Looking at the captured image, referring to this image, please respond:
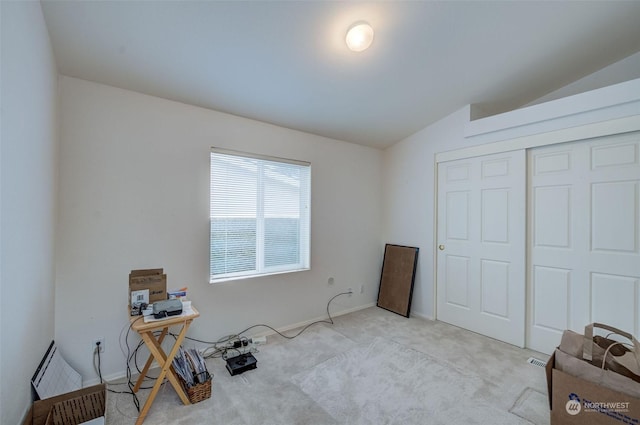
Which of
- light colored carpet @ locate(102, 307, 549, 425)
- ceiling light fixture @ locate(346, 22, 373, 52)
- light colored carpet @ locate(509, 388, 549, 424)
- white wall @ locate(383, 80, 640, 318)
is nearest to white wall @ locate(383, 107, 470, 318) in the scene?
white wall @ locate(383, 80, 640, 318)

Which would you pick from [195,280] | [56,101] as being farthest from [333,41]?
[195,280]

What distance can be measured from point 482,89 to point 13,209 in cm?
373

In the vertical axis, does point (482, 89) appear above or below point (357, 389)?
above

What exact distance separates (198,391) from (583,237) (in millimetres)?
3448

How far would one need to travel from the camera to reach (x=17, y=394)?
1.36 metres

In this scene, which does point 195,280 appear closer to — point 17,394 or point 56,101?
point 17,394

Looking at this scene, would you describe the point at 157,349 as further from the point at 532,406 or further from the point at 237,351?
the point at 532,406

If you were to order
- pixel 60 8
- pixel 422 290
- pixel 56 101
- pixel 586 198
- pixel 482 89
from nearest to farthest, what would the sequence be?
pixel 60 8 → pixel 56 101 → pixel 586 198 → pixel 482 89 → pixel 422 290

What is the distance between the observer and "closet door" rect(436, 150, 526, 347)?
293 cm

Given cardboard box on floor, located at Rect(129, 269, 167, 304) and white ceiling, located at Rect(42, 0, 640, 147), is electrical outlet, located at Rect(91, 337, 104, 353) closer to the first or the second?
cardboard box on floor, located at Rect(129, 269, 167, 304)

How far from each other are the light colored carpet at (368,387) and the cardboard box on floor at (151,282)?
2.34ft

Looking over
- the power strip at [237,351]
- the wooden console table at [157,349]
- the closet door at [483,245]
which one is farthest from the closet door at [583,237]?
the wooden console table at [157,349]

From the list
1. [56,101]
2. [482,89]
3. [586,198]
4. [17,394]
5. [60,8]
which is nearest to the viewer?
[17,394]

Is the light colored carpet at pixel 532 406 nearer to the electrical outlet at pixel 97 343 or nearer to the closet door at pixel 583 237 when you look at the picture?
the closet door at pixel 583 237
